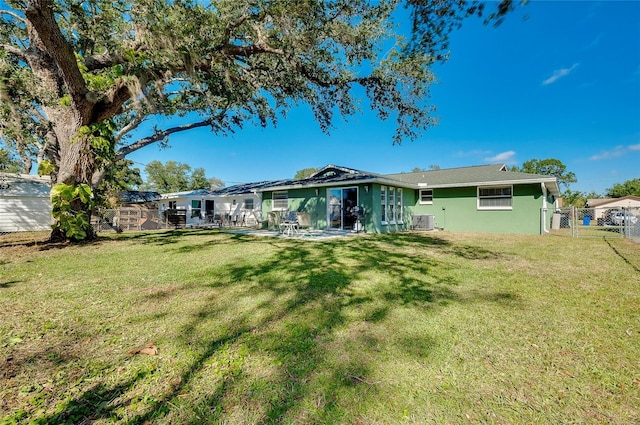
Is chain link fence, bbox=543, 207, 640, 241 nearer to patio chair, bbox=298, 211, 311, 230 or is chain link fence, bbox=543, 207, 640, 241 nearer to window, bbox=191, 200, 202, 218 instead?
patio chair, bbox=298, 211, 311, 230

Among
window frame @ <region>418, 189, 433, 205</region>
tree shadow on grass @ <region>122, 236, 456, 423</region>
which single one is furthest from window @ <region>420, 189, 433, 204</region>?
tree shadow on grass @ <region>122, 236, 456, 423</region>

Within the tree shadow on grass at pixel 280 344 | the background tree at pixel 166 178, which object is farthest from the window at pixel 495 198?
the background tree at pixel 166 178

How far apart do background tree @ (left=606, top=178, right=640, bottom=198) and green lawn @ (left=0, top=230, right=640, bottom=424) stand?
69.5 m

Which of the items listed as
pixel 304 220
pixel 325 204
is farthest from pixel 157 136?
pixel 325 204

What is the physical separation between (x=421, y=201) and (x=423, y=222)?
164cm

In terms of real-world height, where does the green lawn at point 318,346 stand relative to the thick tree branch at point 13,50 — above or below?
below

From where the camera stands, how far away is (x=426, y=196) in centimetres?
1570

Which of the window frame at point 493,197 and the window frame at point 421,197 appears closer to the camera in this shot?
the window frame at point 493,197

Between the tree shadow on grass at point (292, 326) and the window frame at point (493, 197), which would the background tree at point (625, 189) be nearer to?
the window frame at point (493, 197)

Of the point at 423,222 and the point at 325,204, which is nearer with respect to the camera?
the point at 325,204

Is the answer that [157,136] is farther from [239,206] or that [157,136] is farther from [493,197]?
[493,197]

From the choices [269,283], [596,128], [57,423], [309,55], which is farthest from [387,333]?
[596,128]

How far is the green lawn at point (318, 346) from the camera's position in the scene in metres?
1.83

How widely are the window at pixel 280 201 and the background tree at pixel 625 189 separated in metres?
68.8
